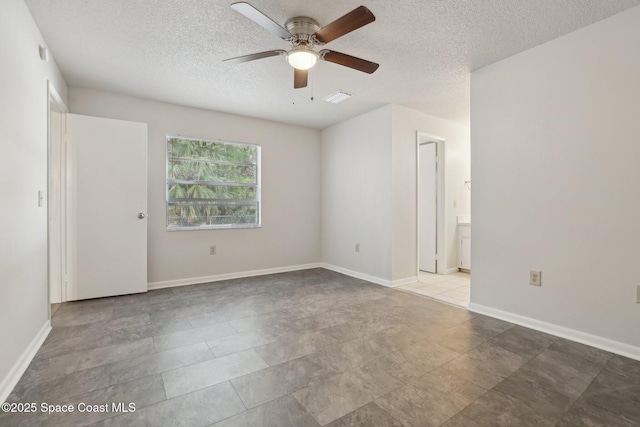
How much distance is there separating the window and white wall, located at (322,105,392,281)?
1.27 metres

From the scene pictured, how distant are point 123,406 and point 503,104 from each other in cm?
368

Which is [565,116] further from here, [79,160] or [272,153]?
[79,160]

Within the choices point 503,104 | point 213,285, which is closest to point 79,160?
point 213,285

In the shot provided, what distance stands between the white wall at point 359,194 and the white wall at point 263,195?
0.31 m

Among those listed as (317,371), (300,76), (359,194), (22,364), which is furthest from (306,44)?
(22,364)

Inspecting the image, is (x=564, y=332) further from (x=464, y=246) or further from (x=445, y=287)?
(x=464, y=246)

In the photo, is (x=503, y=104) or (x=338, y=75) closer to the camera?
(x=503, y=104)

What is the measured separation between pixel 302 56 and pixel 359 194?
8.68 ft

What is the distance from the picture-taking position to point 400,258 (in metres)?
4.15

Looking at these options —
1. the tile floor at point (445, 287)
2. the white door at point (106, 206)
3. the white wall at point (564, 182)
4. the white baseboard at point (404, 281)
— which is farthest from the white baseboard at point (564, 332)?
the white door at point (106, 206)

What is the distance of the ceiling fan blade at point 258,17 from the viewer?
1.72m

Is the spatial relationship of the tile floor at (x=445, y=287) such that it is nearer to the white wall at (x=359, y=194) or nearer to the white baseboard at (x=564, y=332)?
the white baseboard at (x=564, y=332)

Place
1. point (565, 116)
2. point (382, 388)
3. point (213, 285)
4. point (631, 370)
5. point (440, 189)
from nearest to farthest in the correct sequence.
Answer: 1. point (382, 388)
2. point (631, 370)
3. point (565, 116)
4. point (213, 285)
5. point (440, 189)

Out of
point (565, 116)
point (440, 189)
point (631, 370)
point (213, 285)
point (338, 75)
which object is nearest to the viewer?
point (631, 370)
